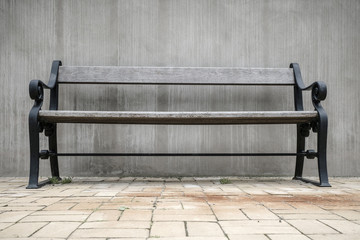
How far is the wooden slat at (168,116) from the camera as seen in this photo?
2387 mm

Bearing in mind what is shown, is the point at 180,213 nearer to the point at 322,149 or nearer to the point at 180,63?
the point at 322,149

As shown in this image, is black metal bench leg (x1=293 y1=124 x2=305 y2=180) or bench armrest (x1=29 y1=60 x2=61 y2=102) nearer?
bench armrest (x1=29 y1=60 x2=61 y2=102)

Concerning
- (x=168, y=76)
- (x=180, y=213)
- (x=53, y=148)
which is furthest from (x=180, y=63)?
(x=180, y=213)

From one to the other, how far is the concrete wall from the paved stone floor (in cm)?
83

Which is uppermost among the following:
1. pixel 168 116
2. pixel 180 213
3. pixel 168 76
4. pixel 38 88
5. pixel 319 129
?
pixel 168 76

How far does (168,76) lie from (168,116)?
748 millimetres

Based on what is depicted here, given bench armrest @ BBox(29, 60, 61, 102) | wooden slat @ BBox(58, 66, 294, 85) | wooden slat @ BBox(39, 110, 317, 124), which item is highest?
wooden slat @ BBox(58, 66, 294, 85)

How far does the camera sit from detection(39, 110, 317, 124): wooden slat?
239 cm

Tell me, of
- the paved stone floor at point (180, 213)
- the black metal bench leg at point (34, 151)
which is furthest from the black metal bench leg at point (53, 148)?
the paved stone floor at point (180, 213)

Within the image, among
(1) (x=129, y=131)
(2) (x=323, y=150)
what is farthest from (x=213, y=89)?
(2) (x=323, y=150)

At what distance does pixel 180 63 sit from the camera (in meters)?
3.26

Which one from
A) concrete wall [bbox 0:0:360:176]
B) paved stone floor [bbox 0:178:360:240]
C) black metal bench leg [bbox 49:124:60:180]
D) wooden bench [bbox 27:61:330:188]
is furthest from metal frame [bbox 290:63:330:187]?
black metal bench leg [bbox 49:124:60:180]

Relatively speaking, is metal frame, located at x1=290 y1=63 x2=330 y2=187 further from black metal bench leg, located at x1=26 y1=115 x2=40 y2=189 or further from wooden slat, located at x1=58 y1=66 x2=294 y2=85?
black metal bench leg, located at x1=26 y1=115 x2=40 y2=189

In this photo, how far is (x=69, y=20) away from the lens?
323cm
